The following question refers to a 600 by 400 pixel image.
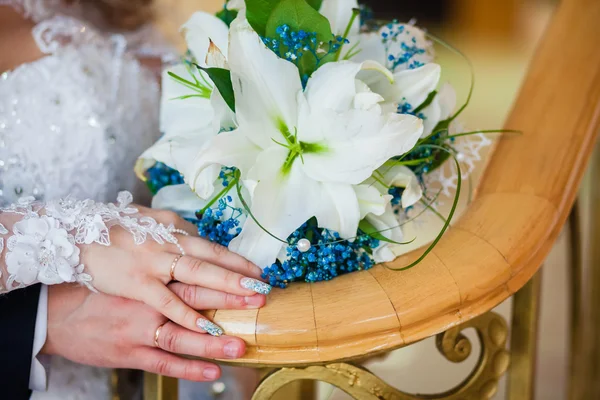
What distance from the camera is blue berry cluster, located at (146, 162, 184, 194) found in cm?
78

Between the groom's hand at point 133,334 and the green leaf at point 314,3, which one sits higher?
the green leaf at point 314,3

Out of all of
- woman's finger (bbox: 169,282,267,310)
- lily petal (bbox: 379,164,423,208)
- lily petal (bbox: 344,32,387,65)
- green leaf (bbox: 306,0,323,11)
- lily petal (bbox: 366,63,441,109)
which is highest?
green leaf (bbox: 306,0,323,11)

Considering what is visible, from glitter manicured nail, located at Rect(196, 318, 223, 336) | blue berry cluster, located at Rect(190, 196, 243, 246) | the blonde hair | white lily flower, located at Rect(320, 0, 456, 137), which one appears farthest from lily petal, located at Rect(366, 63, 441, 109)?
the blonde hair

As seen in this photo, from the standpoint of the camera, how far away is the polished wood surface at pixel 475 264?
22.5 inches

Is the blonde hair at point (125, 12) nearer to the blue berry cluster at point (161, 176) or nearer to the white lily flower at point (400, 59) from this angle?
the blue berry cluster at point (161, 176)

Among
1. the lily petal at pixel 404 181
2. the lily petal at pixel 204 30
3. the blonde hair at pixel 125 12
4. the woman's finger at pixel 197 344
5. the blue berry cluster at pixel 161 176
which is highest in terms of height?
the blonde hair at pixel 125 12

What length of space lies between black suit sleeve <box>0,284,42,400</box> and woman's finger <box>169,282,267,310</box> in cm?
22

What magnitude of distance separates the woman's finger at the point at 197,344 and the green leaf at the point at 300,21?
0.30m

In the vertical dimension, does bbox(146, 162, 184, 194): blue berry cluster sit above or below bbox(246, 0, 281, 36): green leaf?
below

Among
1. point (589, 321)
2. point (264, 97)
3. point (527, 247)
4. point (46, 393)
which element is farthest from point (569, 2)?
point (46, 393)

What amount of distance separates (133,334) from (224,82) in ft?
0.99

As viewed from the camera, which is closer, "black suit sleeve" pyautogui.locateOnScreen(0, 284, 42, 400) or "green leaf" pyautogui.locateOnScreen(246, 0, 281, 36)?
"green leaf" pyautogui.locateOnScreen(246, 0, 281, 36)

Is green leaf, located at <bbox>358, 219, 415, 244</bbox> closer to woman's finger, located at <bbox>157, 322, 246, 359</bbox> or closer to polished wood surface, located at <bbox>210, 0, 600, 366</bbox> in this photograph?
polished wood surface, located at <bbox>210, 0, 600, 366</bbox>

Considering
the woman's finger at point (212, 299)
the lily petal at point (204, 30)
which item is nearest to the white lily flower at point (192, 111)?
the lily petal at point (204, 30)
